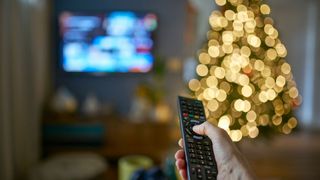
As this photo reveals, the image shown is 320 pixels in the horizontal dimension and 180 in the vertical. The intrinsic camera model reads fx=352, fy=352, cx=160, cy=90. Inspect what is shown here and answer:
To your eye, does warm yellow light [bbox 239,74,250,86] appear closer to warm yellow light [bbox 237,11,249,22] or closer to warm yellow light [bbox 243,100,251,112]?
warm yellow light [bbox 243,100,251,112]

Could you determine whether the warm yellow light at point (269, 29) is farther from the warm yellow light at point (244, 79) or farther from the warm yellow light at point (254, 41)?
the warm yellow light at point (244, 79)

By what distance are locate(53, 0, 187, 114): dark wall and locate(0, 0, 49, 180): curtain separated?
1.31 feet

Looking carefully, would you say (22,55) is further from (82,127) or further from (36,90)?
(82,127)

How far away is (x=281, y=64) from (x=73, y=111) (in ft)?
6.95

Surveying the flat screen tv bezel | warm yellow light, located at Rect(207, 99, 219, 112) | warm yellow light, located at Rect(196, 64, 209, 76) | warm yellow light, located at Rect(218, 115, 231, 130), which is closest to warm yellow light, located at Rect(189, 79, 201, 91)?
warm yellow light, located at Rect(196, 64, 209, 76)

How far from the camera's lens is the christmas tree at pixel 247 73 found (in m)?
1.98

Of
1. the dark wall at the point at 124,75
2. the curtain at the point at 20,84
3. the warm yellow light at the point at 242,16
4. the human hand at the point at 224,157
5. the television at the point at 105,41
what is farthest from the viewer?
the dark wall at the point at 124,75

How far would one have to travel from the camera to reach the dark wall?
3.69 metres

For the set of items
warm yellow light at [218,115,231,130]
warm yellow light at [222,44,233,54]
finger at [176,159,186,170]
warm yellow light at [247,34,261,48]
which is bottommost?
warm yellow light at [218,115,231,130]

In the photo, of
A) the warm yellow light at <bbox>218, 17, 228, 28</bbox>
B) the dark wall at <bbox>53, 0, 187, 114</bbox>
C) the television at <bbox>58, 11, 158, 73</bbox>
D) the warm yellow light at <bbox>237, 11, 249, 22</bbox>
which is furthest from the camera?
the dark wall at <bbox>53, 0, 187, 114</bbox>

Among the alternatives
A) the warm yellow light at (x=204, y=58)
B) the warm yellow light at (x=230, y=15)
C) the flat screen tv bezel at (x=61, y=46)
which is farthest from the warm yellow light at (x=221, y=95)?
the flat screen tv bezel at (x=61, y=46)

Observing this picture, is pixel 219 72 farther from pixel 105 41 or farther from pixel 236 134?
pixel 105 41

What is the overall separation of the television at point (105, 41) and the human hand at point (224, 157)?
2.68 meters

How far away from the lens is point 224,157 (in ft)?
3.05
